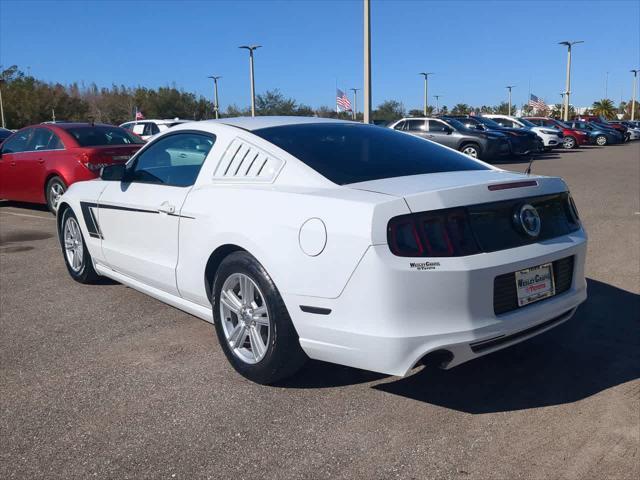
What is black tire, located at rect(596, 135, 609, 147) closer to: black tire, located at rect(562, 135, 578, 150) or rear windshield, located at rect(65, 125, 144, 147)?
black tire, located at rect(562, 135, 578, 150)

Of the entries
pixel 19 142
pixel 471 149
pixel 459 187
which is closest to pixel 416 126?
pixel 471 149

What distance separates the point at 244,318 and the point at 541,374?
1758 millimetres

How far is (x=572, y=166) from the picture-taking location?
1919cm

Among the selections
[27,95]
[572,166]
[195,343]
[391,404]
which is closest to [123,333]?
[195,343]

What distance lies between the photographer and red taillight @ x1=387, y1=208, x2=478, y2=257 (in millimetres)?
2945

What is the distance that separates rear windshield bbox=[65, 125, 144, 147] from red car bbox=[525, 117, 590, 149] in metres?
25.4

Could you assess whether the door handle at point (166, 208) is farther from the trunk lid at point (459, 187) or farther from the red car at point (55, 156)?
the red car at point (55, 156)

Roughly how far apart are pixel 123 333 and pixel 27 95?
64.0 metres

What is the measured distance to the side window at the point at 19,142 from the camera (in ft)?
33.6

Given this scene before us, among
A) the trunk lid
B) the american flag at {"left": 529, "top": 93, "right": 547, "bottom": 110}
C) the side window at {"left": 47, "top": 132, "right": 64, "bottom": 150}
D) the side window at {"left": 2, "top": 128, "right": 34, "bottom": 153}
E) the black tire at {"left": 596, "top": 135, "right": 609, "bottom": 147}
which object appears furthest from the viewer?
the american flag at {"left": 529, "top": 93, "right": 547, "bottom": 110}

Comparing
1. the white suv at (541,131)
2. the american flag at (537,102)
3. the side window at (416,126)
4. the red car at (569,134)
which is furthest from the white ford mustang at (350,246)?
the american flag at (537,102)

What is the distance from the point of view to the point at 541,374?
367cm

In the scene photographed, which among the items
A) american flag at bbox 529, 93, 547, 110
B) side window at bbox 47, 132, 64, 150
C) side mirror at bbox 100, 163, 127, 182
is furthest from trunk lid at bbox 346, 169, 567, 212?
american flag at bbox 529, 93, 547, 110

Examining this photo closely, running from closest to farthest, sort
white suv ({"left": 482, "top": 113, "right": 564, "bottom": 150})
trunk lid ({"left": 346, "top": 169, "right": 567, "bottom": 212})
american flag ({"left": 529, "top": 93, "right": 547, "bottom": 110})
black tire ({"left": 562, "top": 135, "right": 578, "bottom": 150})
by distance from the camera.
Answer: trunk lid ({"left": 346, "top": 169, "right": 567, "bottom": 212}) → white suv ({"left": 482, "top": 113, "right": 564, "bottom": 150}) → black tire ({"left": 562, "top": 135, "right": 578, "bottom": 150}) → american flag ({"left": 529, "top": 93, "right": 547, "bottom": 110})
